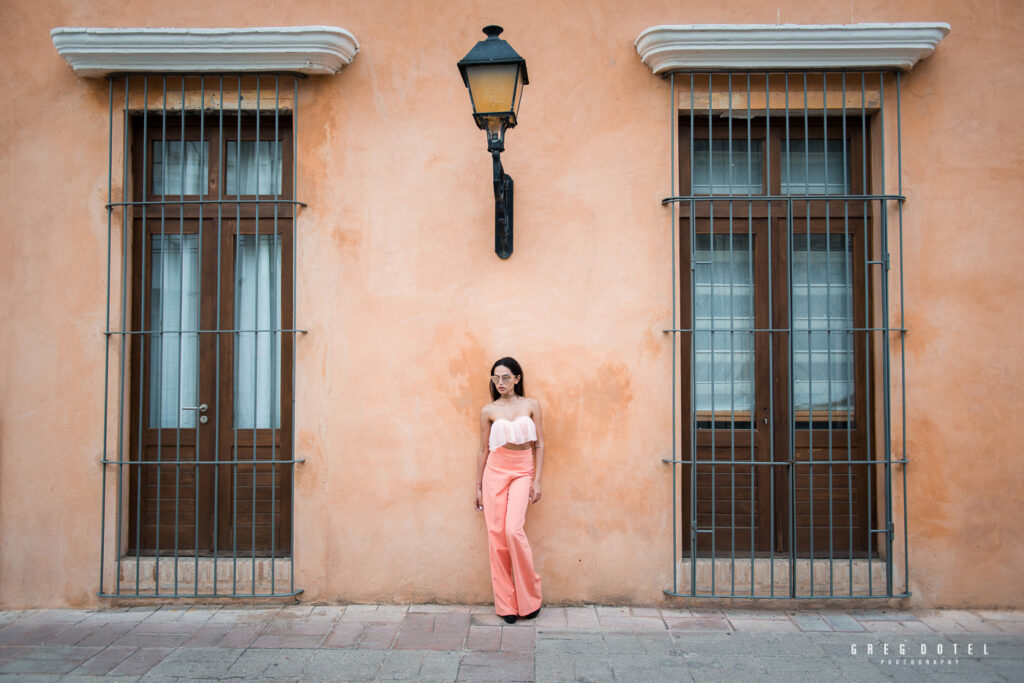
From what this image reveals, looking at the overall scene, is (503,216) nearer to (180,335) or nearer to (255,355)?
(255,355)

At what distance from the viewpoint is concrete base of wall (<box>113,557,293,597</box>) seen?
4699 mm

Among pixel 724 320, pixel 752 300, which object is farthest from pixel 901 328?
pixel 724 320

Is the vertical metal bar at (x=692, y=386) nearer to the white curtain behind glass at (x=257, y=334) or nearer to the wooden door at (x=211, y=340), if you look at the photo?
the wooden door at (x=211, y=340)

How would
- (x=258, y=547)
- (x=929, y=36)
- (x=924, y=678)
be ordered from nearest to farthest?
1. (x=924, y=678)
2. (x=929, y=36)
3. (x=258, y=547)

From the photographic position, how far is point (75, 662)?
12.7ft

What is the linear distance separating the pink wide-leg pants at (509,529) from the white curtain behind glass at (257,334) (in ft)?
5.24

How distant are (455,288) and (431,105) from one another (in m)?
1.22

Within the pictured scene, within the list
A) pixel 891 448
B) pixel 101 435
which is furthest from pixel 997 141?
pixel 101 435

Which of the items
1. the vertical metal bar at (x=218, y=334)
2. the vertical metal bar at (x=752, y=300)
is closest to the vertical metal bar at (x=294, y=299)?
the vertical metal bar at (x=218, y=334)

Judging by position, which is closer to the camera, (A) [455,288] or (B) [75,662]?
(B) [75,662]

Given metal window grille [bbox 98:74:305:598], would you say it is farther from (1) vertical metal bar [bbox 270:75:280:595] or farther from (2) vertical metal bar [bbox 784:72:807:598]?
(2) vertical metal bar [bbox 784:72:807:598]

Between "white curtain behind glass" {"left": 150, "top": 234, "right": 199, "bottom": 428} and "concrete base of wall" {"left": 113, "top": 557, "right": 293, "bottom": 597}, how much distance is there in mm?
917

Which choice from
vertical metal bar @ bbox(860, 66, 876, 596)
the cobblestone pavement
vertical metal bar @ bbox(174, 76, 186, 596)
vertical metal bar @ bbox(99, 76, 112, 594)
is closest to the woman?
the cobblestone pavement

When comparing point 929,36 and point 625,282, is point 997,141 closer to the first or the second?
point 929,36
